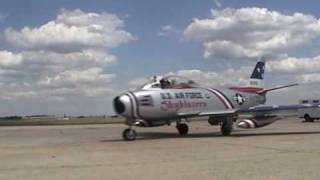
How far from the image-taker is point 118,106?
26.6 meters

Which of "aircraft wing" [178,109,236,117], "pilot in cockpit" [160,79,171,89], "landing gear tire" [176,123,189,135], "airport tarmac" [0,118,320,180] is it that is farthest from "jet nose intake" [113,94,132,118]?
"airport tarmac" [0,118,320,180]

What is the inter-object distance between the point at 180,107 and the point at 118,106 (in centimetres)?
378

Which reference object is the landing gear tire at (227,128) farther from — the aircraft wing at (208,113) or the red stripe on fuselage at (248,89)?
the red stripe on fuselage at (248,89)

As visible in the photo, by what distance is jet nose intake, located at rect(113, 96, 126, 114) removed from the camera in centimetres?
2648

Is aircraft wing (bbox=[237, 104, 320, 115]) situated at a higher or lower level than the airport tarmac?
higher

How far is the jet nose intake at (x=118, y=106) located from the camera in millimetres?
26484

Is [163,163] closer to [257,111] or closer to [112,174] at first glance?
[112,174]

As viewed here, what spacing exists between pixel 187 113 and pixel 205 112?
1.08 m

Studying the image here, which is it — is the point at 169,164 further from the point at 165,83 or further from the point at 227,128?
the point at 165,83

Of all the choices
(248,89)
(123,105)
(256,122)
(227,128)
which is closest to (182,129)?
(227,128)

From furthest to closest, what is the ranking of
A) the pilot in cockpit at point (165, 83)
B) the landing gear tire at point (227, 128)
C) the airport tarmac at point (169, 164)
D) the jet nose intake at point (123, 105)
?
the pilot in cockpit at point (165, 83) → the landing gear tire at point (227, 128) → the jet nose intake at point (123, 105) → the airport tarmac at point (169, 164)

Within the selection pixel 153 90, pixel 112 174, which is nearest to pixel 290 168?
pixel 112 174

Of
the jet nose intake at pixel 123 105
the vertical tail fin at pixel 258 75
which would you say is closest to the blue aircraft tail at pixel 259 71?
the vertical tail fin at pixel 258 75

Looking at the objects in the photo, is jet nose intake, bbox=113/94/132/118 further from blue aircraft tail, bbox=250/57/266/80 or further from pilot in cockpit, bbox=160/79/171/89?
blue aircraft tail, bbox=250/57/266/80
